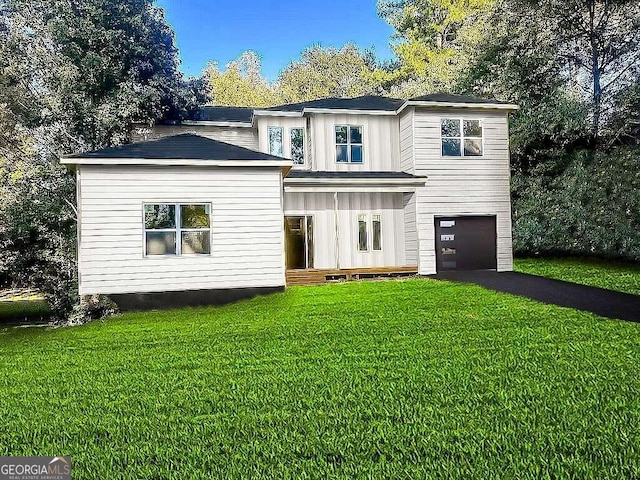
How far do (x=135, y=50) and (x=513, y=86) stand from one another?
567 inches

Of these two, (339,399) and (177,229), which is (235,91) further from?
(339,399)

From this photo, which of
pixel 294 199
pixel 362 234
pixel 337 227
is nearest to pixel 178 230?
pixel 294 199

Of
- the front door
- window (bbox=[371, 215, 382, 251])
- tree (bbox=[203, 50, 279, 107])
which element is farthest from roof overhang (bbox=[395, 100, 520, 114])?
tree (bbox=[203, 50, 279, 107])

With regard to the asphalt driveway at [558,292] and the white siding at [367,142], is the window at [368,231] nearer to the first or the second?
the white siding at [367,142]

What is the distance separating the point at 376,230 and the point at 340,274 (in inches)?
86.1

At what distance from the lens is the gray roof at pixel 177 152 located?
38.3 feet

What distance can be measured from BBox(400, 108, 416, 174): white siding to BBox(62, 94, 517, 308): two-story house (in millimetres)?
33

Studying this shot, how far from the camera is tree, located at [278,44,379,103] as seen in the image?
39.2 m

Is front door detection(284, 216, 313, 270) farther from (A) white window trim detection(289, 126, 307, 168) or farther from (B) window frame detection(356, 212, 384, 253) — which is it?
(A) white window trim detection(289, 126, 307, 168)

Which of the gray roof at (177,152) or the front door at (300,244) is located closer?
the gray roof at (177,152)

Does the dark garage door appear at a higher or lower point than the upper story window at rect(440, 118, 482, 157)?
lower

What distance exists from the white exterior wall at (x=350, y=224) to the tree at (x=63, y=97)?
587 cm

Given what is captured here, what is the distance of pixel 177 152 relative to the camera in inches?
481

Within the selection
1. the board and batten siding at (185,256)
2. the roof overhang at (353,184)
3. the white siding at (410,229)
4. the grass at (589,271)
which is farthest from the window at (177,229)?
the grass at (589,271)
